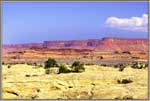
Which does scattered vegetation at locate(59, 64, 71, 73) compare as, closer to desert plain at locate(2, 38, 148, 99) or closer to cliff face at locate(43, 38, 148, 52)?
desert plain at locate(2, 38, 148, 99)

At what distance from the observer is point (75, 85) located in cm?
509

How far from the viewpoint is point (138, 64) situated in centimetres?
517

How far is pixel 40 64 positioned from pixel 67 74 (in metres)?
0.45

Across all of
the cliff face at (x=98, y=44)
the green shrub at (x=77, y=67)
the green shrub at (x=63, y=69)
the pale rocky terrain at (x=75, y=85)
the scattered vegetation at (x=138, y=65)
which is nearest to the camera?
the pale rocky terrain at (x=75, y=85)

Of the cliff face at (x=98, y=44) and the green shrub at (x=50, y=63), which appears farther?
the green shrub at (x=50, y=63)

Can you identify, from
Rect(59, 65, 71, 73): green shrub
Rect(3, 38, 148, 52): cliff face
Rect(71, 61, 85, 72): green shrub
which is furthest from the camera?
Rect(59, 65, 71, 73): green shrub

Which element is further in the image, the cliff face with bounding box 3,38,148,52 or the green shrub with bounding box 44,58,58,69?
the green shrub with bounding box 44,58,58,69

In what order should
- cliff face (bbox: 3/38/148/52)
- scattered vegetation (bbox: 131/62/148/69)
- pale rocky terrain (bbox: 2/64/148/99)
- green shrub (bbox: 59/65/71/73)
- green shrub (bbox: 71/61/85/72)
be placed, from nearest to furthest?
1. pale rocky terrain (bbox: 2/64/148/99)
2. scattered vegetation (bbox: 131/62/148/69)
3. cliff face (bbox: 3/38/148/52)
4. green shrub (bbox: 71/61/85/72)
5. green shrub (bbox: 59/65/71/73)

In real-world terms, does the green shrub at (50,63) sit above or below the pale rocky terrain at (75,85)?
above

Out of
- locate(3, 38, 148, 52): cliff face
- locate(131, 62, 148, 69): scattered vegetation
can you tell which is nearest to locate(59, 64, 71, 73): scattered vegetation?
locate(3, 38, 148, 52): cliff face

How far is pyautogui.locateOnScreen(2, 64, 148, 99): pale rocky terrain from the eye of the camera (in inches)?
189

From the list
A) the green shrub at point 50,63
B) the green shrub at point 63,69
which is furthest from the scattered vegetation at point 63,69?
the green shrub at point 50,63

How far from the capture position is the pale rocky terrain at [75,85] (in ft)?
15.7

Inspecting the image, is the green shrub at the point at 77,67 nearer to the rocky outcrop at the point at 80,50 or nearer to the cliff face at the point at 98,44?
the rocky outcrop at the point at 80,50
